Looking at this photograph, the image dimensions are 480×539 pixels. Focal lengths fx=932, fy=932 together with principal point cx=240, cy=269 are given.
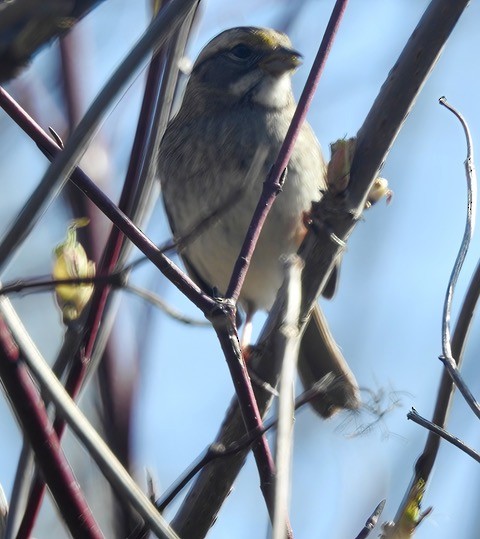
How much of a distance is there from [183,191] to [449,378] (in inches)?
74.7

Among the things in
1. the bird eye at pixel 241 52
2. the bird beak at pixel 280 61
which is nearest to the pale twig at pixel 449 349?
the bird beak at pixel 280 61

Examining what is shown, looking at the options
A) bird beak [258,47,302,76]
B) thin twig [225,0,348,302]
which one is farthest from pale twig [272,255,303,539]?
bird beak [258,47,302,76]

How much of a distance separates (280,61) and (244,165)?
0.48m

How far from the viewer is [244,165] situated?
11.5 feet

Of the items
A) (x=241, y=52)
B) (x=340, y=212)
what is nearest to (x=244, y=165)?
(x=241, y=52)

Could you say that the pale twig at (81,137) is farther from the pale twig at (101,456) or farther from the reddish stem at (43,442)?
the reddish stem at (43,442)

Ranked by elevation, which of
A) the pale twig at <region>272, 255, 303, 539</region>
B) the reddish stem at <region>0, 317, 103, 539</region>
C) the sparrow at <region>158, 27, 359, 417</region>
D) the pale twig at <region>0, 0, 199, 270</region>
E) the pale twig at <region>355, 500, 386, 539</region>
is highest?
the sparrow at <region>158, 27, 359, 417</region>

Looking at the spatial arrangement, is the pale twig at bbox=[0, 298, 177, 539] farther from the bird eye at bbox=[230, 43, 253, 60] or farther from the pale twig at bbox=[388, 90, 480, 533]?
the bird eye at bbox=[230, 43, 253, 60]

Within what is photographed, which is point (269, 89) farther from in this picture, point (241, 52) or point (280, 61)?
point (241, 52)

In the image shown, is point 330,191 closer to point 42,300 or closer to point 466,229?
point 466,229

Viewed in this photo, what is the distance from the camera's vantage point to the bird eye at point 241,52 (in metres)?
3.90

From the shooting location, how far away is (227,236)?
372 cm

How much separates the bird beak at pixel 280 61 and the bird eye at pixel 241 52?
115mm

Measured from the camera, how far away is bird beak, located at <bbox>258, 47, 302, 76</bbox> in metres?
3.59
